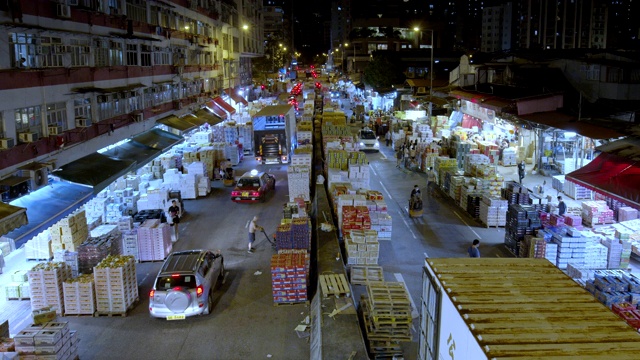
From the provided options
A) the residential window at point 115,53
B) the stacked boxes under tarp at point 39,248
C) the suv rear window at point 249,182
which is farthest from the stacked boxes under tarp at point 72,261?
the suv rear window at point 249,182

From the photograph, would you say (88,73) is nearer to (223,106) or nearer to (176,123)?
(176,123)

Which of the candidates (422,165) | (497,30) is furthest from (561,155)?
(497,30)

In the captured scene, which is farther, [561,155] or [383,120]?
[383,120]

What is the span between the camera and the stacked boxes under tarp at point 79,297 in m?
14.8

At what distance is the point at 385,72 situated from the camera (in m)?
68.1

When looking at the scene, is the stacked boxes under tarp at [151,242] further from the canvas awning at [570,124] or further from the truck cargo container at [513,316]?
the canvas awning at [570,124]

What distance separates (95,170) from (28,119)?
9.85 feet

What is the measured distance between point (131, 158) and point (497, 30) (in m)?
162

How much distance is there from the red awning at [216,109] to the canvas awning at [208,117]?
120cm

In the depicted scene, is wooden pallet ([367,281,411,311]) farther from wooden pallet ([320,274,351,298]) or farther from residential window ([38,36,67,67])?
residential window ([38,36,67,67])

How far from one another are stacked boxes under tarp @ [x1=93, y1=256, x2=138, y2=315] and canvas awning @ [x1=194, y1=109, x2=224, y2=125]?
900 inches

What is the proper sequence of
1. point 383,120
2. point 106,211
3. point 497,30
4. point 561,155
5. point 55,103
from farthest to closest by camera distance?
point 497,30, point 383,120, point 561,155, point 106,211, point 55,103

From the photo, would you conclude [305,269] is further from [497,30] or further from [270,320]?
[497,30]

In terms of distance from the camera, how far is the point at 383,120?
184 ft
